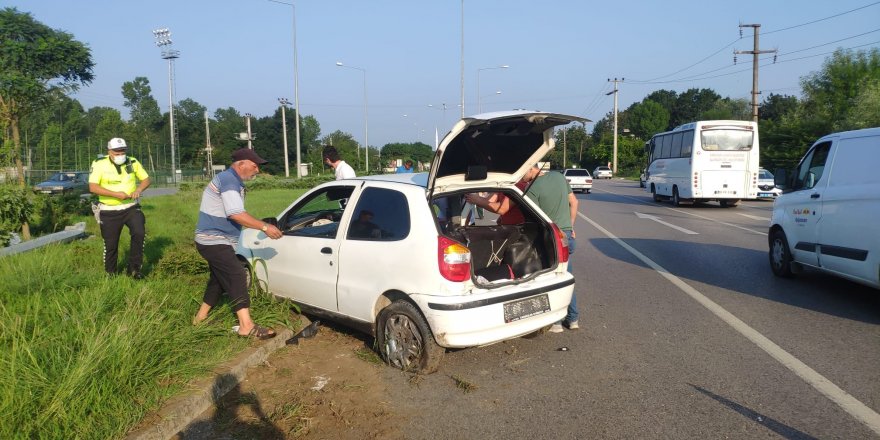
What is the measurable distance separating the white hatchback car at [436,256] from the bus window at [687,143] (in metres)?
18.0

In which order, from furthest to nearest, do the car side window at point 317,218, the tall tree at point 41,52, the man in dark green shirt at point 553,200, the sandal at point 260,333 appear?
the tall tree at point 41,52 < the man in dark green shirt at point 553,200 < the car side window at point 317,218 < the sandal at point 260,333

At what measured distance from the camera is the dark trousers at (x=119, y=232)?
6.71m

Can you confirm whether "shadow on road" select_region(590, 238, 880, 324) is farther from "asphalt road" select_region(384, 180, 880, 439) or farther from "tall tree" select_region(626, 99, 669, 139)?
"tall tree" select_region(626, 99, 669, 139)

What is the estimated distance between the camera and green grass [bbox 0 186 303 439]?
3357mm

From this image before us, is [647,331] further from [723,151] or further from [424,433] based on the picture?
[723,151]

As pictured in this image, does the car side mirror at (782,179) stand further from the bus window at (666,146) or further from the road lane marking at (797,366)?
the bus window at (666,146)

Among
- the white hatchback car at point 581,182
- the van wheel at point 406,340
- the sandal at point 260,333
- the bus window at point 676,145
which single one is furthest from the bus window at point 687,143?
the sandal at point 260,333

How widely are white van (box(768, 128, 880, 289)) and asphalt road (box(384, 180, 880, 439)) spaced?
456mm

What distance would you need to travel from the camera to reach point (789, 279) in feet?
26.7

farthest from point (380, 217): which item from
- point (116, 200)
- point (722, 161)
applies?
point (722, 161)

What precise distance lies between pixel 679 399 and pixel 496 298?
4.73 ft

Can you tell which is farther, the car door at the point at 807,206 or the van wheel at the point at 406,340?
the car door at the point at 807,206

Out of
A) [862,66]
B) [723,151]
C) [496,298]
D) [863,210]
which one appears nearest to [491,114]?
[496,298]

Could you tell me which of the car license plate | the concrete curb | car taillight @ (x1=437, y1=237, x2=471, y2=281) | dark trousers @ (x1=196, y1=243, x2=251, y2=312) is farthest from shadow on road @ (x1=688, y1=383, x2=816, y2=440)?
dark trousers @ (x1=196, y1=243, x2=251, y2=312)
